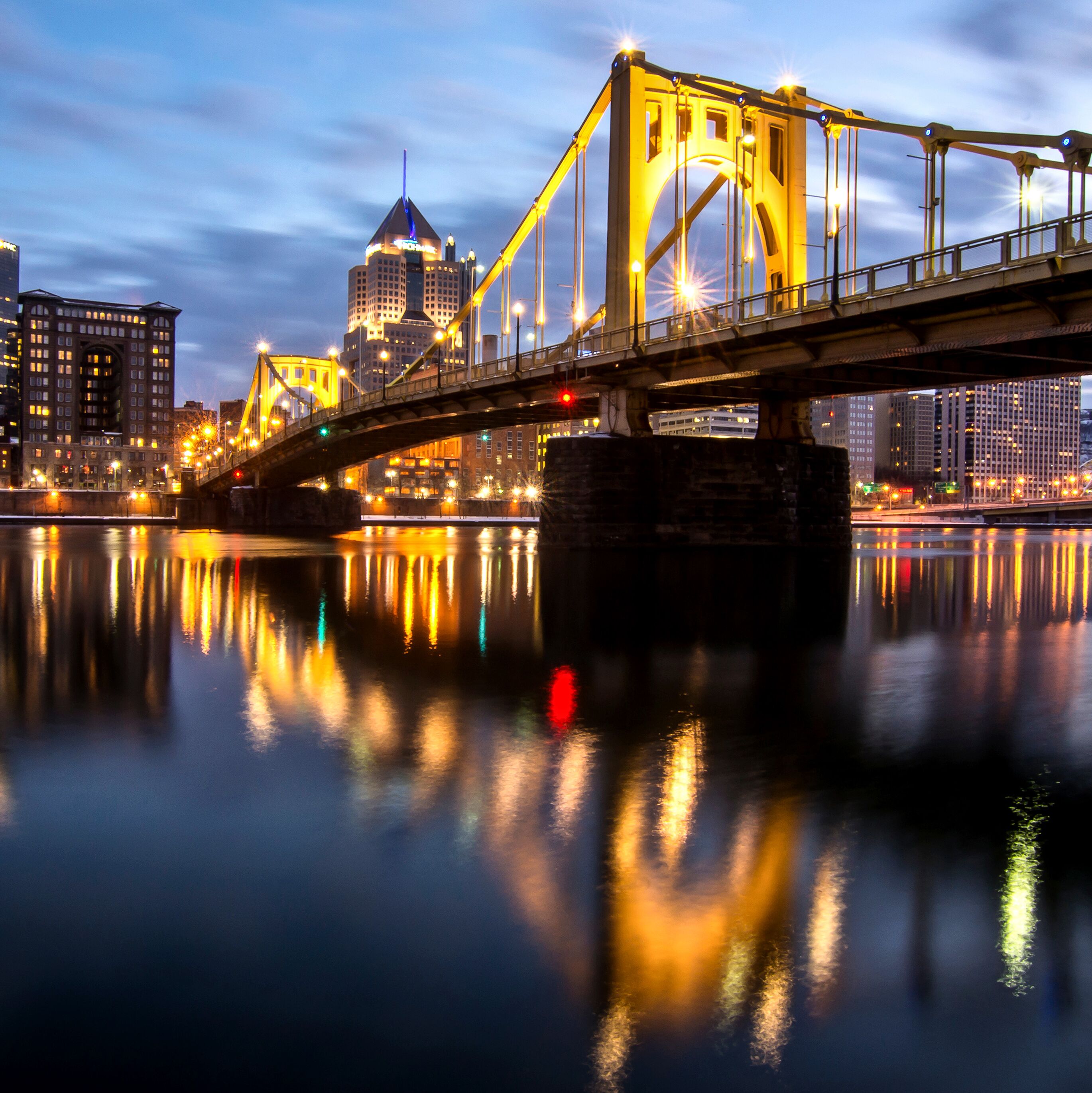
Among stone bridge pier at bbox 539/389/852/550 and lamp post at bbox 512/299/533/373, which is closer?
stone bridge pier at bbox 539/389/852/550

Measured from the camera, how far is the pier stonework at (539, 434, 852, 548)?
122ft

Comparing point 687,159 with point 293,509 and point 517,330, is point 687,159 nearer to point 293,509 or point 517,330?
point 517,330

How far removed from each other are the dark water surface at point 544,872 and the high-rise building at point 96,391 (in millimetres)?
166499

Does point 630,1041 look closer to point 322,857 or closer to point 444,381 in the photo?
point 322,857

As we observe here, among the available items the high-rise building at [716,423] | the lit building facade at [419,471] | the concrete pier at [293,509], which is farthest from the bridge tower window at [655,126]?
the high-rise building at [716,423]

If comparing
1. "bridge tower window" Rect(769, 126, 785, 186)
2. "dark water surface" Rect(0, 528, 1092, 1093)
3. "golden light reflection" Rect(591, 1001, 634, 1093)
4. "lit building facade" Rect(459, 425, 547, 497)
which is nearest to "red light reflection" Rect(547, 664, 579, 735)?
"dark water surface" Rect(0, 528, 1092, 1093)

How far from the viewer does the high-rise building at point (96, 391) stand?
169m

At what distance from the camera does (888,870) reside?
5.05 metres

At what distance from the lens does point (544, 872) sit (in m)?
4.97

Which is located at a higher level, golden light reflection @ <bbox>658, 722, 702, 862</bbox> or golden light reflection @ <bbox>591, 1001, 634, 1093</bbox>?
golden light reflection @ <bbox>658, 722, 702, 862</bbox>

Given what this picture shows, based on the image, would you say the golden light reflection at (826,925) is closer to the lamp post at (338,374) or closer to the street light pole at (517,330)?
the street light pole at (517,330)

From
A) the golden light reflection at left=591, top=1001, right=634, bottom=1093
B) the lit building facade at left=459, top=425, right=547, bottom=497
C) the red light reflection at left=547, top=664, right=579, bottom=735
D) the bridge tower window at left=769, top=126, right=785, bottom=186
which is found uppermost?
the bridge tower window at left=769, top=126, right=785, bottom=186

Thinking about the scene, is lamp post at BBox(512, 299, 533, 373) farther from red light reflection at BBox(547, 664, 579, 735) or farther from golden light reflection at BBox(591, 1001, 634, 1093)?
golden light reflection at BBox(591, 1001, 634, 1093)

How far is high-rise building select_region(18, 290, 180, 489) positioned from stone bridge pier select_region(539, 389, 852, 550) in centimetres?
14037
